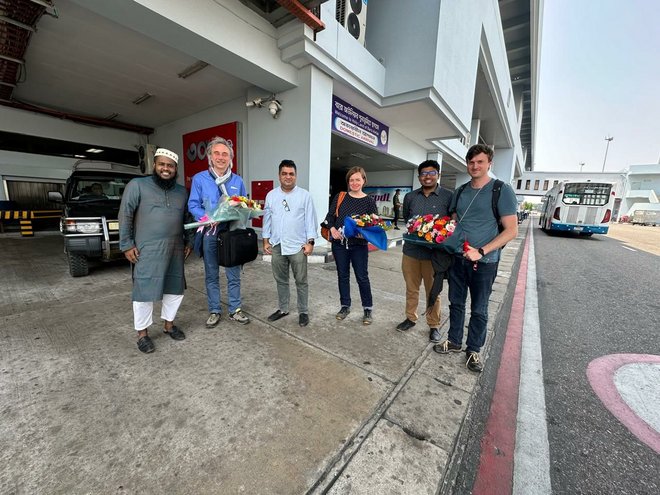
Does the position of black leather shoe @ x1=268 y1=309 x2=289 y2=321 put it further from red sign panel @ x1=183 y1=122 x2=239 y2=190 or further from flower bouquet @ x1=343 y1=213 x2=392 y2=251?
red sign panel @ x1=183 y1=122 x2=239 y2=190

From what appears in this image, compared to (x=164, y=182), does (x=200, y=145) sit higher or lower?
higher

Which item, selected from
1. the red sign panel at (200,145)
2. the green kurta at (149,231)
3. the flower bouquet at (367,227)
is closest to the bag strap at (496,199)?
the flower bouquet at (367,227)

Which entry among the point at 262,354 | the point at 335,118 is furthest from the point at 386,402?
the point at 335,118

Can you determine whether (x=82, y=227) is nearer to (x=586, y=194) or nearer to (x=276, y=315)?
(x=276, y=315)

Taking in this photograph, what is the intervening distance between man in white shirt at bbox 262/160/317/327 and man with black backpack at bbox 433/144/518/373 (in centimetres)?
157

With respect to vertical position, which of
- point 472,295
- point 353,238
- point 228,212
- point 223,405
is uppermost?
point 228,212

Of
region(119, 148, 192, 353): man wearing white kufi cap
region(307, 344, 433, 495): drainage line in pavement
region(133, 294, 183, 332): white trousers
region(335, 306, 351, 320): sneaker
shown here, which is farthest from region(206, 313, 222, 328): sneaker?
region(307, 344, 433, 495): drainage line in pavement

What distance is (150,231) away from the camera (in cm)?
251

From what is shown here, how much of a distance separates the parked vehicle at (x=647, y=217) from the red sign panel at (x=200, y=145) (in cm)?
5135

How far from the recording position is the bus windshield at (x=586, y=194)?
14.2m

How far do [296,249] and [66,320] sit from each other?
2.70 m

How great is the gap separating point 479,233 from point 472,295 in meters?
0.57

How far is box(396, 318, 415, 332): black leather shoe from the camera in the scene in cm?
319

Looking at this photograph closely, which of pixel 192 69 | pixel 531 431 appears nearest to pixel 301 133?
pixel 192 69
